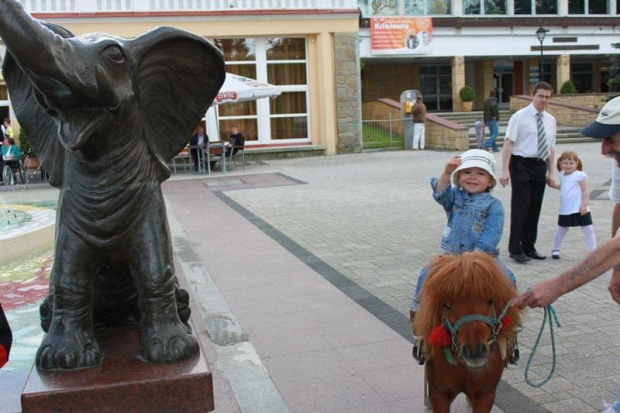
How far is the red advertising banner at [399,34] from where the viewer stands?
1195 inches

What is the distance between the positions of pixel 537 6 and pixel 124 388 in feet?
119

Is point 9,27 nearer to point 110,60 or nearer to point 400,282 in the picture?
point 110,60

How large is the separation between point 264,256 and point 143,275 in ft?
17.1

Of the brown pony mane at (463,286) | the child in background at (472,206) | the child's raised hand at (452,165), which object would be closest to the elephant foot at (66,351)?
the brown pony mane at (463,286)

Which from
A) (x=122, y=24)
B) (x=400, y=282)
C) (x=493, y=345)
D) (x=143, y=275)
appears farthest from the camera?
(x=122, y=24)

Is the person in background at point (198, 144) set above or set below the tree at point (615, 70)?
below

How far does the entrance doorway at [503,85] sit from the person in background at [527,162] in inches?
1284

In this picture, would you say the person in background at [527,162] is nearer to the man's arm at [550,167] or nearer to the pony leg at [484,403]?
the man's arm at [550,167]

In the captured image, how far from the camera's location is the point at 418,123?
23484 mm

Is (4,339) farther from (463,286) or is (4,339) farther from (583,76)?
(583,76)

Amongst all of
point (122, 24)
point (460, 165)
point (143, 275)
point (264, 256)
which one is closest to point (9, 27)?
point (143, 275)

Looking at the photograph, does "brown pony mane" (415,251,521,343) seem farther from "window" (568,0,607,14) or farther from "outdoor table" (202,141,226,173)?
"window" (568,0,607,14)

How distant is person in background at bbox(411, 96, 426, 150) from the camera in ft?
75.2

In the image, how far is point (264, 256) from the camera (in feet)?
24.8
